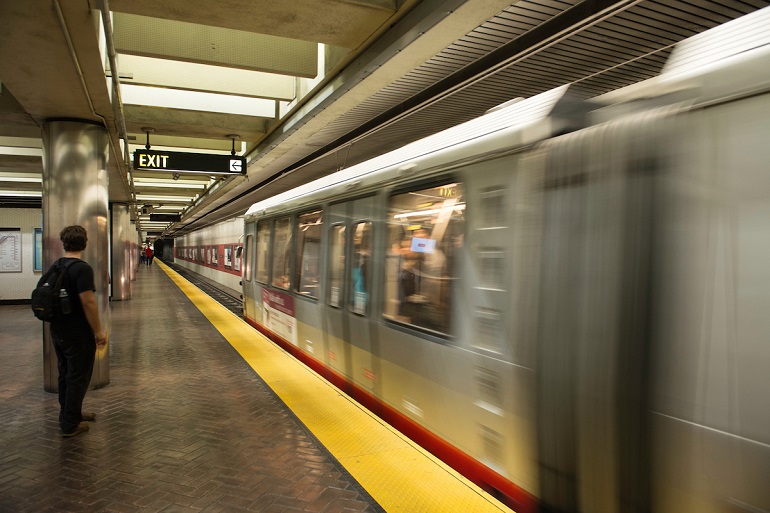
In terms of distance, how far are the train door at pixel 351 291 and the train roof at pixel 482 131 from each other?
1.16ft

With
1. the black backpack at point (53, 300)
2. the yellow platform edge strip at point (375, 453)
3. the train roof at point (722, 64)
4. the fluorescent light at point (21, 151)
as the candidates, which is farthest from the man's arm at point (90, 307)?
the fluorescent light at point (21, 151)

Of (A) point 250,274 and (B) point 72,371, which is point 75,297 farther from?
(A) point 250,274

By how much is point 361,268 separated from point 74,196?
12.1 feet

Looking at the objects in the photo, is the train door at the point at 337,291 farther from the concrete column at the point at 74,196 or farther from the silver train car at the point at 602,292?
the concrete column at the point at 74,196

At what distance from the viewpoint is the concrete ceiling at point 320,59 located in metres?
4.05

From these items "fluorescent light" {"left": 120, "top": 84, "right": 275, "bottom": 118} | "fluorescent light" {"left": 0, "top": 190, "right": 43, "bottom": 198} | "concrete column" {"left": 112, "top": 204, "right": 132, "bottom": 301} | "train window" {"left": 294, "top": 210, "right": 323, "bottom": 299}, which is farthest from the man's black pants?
"fluorescent light" {"left": 0, "top": 190, "right": 43, "bottom": 198}

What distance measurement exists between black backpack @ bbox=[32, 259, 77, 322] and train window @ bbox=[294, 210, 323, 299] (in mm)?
2823

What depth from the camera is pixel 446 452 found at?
12.6 ft

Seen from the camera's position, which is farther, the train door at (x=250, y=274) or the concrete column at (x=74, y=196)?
the train door at (x=250, y=274)

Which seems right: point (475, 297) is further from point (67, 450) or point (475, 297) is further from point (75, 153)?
point (75, 153)

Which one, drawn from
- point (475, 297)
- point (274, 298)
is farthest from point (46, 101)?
point (475, 297)

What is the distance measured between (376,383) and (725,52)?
12.7 ft

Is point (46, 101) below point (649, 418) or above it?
above

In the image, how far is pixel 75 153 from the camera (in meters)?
6.06
